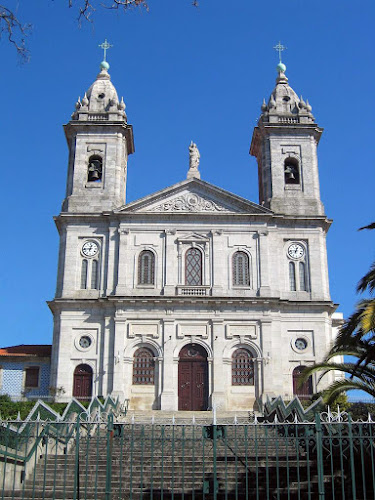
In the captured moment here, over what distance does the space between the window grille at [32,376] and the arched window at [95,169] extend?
10.4 metres

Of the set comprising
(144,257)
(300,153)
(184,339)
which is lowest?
(184,339)

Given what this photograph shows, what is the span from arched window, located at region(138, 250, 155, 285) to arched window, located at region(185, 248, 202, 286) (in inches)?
67.1

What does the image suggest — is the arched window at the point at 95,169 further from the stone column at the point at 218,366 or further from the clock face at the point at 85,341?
the stone column at the point at 218,366

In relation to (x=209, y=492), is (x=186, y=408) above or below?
above

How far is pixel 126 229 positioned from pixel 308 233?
9.36 m

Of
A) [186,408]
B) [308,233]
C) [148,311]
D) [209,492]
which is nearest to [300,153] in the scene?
[308,233]

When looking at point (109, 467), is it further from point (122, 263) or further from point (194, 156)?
point (194, 156)

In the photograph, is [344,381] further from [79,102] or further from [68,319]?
[79,102]

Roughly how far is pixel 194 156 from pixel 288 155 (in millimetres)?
5129

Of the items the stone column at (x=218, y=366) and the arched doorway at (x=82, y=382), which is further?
the arched doorway at (x=82, y=382)

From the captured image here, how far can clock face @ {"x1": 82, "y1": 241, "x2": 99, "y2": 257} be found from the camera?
113ft

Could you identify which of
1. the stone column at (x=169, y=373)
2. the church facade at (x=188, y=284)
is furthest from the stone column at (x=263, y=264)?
the stone column at (x=169, y=373)

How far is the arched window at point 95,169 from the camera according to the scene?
36781 millimetres

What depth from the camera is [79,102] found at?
3844 cm
